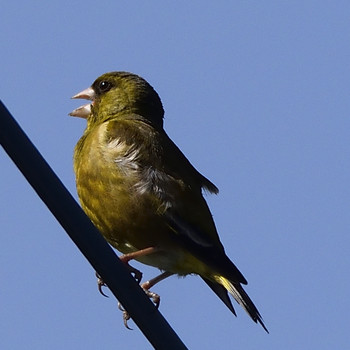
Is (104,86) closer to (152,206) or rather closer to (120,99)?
(120,99)

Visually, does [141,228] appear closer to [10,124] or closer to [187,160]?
[187,160]

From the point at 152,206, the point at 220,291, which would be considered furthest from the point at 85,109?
the point at 220,291

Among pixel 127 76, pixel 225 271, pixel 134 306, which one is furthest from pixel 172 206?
pixel 134 306

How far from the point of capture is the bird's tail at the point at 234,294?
5.92 m

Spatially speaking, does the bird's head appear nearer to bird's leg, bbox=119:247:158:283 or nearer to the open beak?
the open beak

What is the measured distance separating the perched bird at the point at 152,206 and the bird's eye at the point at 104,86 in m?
0.99

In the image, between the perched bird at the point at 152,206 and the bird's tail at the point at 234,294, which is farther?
the perched bird at the point at 152,206

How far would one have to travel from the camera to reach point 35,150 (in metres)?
3.27

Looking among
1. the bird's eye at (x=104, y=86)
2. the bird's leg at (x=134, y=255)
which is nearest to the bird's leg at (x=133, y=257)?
the bird's leg at (x=134, y=255)

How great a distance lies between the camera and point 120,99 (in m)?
7.70

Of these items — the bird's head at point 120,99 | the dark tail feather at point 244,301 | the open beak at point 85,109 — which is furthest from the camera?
the open beak at point 85,109

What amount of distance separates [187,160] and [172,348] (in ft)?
11.3

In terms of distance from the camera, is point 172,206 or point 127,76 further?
point 127,76

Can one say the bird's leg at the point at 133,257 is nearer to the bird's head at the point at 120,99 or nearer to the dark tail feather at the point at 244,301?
the dark tail feather at the point at 244,301
